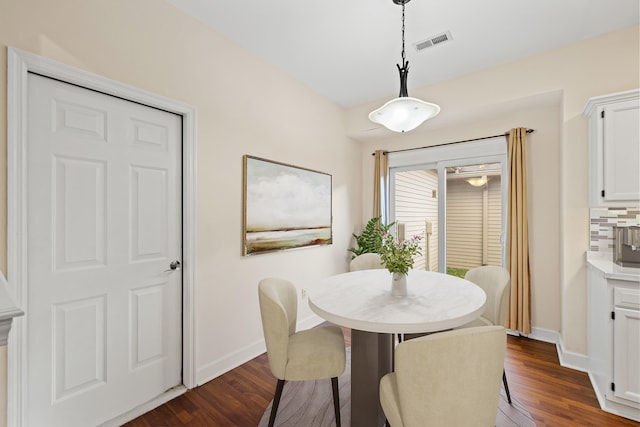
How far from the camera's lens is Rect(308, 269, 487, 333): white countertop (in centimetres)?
135

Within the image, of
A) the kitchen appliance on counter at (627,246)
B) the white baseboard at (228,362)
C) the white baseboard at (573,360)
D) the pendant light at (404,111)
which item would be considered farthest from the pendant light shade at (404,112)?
the white baseboard at (573,360)

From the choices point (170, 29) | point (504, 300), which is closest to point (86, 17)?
point (170, 29)

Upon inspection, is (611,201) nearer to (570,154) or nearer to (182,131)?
(570,154)

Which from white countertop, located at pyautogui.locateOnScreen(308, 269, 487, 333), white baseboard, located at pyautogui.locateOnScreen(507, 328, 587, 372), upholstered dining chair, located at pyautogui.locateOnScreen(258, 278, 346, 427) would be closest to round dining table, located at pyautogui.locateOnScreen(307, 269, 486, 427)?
white countertop, located at pyautogui.locateOnScreen(308, 269, 487, 333)

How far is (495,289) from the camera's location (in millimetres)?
2199

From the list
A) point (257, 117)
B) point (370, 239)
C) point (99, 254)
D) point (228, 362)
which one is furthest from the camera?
point (370, 239)

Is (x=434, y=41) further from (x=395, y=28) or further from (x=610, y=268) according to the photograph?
(x=610, y=268)

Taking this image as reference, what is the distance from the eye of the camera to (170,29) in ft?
6.91

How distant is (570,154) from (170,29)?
3409mm

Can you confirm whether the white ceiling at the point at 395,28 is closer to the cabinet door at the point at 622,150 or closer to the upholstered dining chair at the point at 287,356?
the cabinet door at the point at 622,150

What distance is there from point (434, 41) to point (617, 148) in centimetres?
164

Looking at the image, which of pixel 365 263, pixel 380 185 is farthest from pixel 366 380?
pixel 380 185

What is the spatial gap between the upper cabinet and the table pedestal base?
214 centimetres

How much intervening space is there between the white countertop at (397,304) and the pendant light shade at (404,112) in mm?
1119
